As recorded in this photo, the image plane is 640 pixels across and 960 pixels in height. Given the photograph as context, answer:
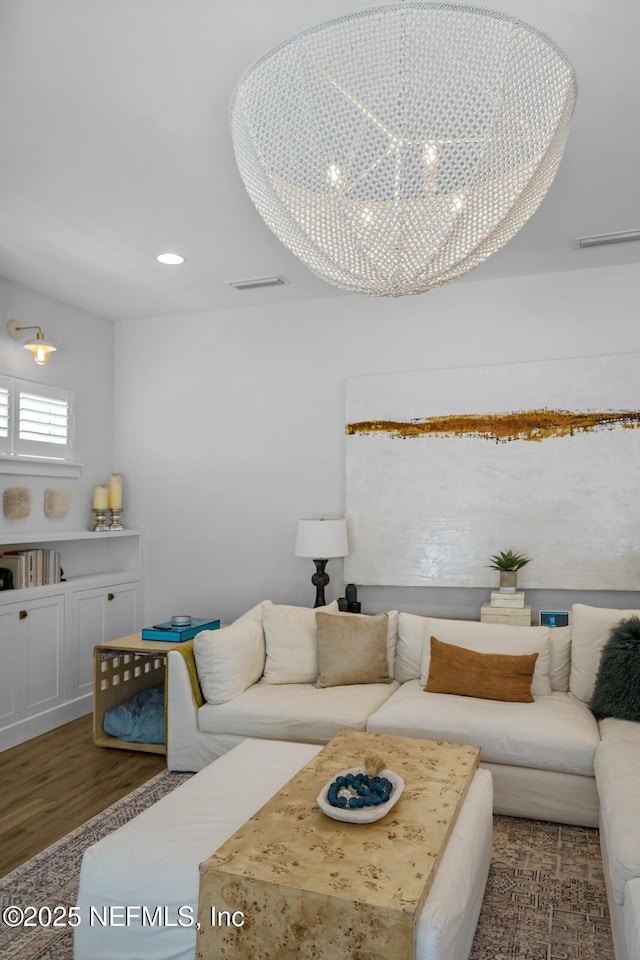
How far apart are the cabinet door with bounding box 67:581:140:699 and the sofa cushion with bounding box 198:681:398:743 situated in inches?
51.8

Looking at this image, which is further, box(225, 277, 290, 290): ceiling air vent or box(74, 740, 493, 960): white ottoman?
box(225, 277, 290, 290): ceiling air vent

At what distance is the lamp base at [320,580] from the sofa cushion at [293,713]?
0.71 meters

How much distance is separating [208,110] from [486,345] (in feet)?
7.78

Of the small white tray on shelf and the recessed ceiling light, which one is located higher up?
the recessed ceiling light

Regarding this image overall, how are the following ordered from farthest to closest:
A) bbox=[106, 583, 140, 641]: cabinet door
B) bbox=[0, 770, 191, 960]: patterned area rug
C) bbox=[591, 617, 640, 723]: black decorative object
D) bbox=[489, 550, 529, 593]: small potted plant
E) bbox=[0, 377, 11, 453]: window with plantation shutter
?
bbox=[106, 583, 140, 641]: cabinet door
bbox=[0, 377, 11, 453]: window with plantation shutter
bbox=[489, 550, 529, 593]: small potted plant
bbox=[591, 617, 640, 723]: black decorative object
bbox=[0, 770, 191, 960]: patterned area rug

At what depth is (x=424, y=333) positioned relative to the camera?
4.43 metres

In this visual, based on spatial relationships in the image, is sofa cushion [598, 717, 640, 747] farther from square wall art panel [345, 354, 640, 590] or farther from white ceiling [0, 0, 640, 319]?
white ceiling [0, 0, 640, 319]

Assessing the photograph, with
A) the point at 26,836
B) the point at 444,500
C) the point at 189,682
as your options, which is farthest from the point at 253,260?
the point at 26,836

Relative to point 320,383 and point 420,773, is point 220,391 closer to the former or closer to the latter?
point 320,383

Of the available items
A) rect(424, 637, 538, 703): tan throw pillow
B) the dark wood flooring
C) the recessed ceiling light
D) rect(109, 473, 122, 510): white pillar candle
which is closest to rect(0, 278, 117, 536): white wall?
rect(109, 473, 122, 510): white pillar candle

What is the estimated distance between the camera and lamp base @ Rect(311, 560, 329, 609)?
4312mm

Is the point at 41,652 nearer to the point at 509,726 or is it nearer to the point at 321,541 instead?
the point at 321,541

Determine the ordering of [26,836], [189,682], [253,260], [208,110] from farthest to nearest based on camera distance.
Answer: [253,260], [189,682], [26,836], [208,110]

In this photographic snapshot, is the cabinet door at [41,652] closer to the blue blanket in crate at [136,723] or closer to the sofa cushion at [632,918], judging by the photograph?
the blue blanket in crate at [136,723]
